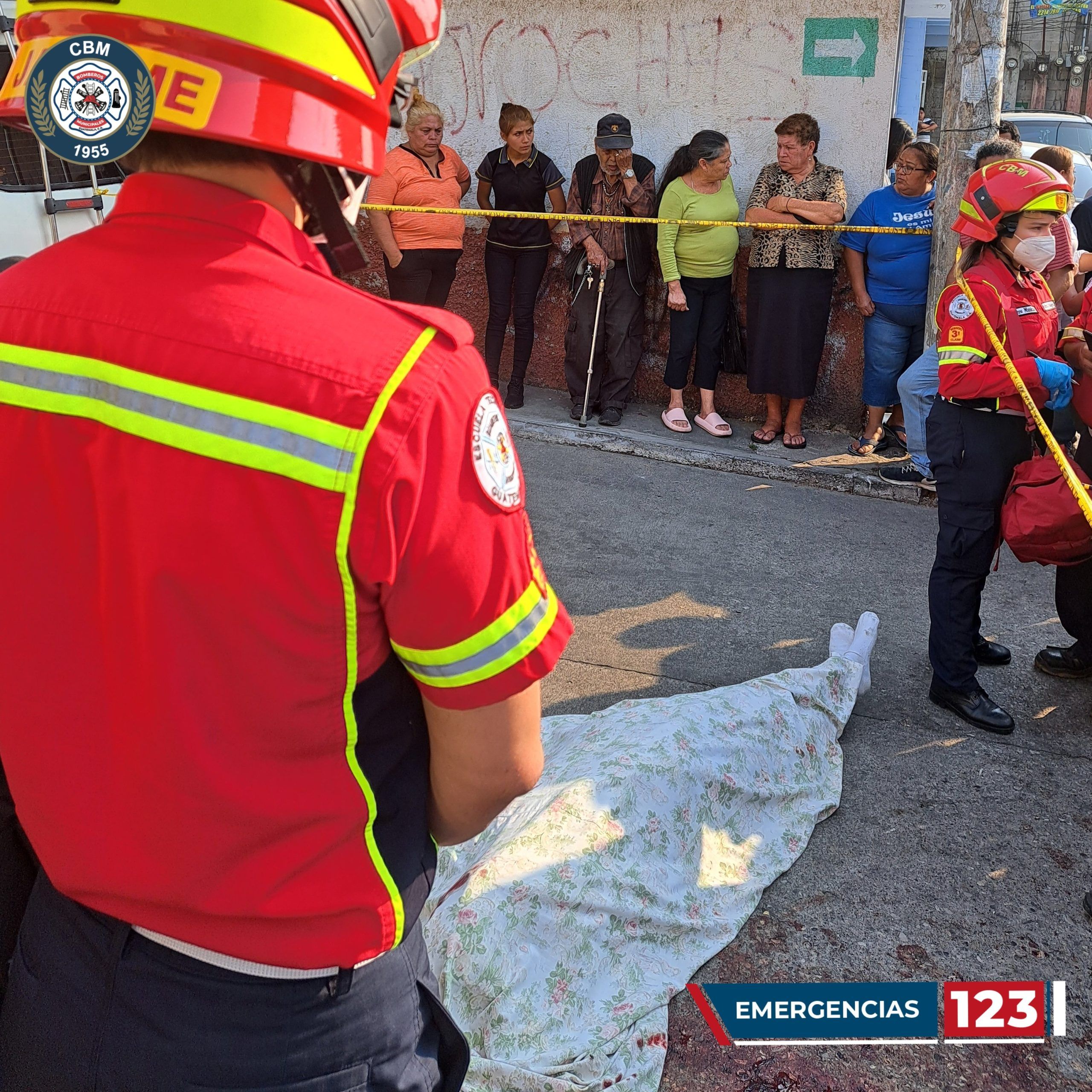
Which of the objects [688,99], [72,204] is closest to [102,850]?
[72,204]

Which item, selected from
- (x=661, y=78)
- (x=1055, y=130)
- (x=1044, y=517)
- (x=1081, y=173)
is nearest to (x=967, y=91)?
(x=661, y=78)

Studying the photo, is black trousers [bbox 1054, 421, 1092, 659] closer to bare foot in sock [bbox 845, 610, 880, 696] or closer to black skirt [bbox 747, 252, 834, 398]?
bare foot in sock [bbox 845, 610, 880, 696]

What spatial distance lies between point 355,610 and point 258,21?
0.51m

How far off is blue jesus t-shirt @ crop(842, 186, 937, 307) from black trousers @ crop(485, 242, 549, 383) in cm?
206

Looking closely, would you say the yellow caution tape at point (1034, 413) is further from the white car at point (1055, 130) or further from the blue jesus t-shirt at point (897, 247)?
the white car at point (1055, 130)

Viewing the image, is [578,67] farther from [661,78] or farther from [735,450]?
[735,450]

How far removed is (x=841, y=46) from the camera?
23.8 feet

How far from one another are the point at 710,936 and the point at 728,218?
531 centimetres

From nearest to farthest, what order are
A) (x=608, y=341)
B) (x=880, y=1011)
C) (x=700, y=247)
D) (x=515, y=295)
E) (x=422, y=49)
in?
(x=422, y=49) < (x=880, y=1011) < (x=700, y=247) < (x=608, y=341) < (x=515, y=295)

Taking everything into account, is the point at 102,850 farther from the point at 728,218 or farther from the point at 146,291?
the point at 728,218

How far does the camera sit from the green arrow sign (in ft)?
23.5

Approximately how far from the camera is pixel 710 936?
2816 millimetres

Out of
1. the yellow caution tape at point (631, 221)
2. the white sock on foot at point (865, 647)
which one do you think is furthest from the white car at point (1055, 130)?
the white sock on foot at point (865, 647)

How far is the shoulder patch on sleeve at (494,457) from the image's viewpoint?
39.5 inches
